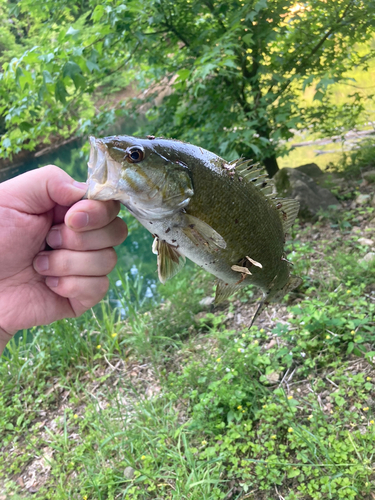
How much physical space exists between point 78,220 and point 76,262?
0.29m

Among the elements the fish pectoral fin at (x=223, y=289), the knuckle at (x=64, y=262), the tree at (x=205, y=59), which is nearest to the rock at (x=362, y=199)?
the tree at (x=205, y=59)

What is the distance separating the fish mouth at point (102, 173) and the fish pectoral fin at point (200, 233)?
0.99ft

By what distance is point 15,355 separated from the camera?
12.9 feet

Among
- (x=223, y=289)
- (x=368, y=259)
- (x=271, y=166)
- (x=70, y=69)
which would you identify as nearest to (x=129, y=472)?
(x=223, y=289)

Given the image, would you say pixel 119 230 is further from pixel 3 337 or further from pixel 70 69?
pixel 70 69

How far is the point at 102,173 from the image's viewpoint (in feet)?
4.05

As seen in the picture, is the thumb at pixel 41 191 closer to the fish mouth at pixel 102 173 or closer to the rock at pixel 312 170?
the fish mouth at pixel 102 173

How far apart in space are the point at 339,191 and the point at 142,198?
15.4ft

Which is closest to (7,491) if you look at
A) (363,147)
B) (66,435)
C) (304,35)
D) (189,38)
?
(66,435)

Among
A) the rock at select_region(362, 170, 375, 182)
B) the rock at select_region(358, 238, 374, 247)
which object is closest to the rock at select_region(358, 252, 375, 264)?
the rock at select_region(358, 238, 374, 247)

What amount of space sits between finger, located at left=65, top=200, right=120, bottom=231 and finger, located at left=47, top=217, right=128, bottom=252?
0.27 ft

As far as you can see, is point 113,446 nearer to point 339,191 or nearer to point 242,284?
point 242,284

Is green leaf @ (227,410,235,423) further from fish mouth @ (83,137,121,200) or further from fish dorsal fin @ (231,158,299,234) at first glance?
fish mouth @ (83,137,121,200)

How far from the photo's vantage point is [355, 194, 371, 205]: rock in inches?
176
